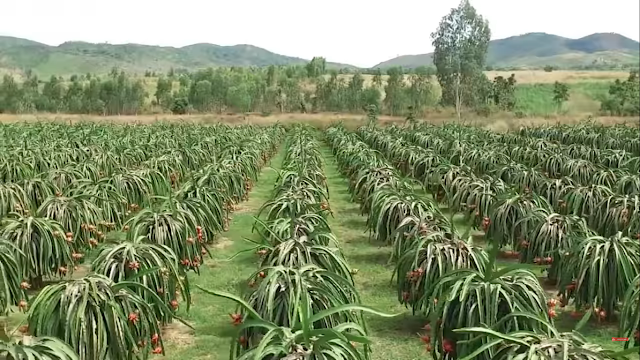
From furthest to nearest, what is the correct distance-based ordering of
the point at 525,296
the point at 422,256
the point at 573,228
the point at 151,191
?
the point at 151,191, the point at 573,228, the point at 422,256, the point at 525,296

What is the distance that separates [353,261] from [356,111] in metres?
44.3

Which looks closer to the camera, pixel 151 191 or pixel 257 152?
pixel 151 191

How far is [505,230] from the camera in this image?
7.75 metres

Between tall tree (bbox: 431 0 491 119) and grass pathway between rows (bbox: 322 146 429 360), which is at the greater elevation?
tall tree (bbox: 431 0 491 119)

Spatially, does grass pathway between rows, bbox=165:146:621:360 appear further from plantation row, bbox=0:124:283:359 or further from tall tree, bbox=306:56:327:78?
tall tree, bbox=306:56:327:78

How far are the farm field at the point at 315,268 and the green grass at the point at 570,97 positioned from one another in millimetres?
46819

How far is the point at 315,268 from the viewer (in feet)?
13.5

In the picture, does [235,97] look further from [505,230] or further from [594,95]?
[505,230]

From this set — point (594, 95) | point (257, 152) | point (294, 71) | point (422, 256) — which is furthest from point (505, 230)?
point (294, 71)

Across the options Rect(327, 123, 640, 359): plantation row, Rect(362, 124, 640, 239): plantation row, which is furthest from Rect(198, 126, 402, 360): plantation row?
Rect(362, 124, 640, 239): plantation row

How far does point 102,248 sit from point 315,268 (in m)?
2.16

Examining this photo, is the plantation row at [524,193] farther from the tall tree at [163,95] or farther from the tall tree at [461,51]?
the tall tree at [163,95]

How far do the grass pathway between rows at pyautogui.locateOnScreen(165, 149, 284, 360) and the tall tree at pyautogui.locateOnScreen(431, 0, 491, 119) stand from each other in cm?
4001

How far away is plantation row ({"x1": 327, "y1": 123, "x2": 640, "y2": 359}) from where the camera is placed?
3.72m
